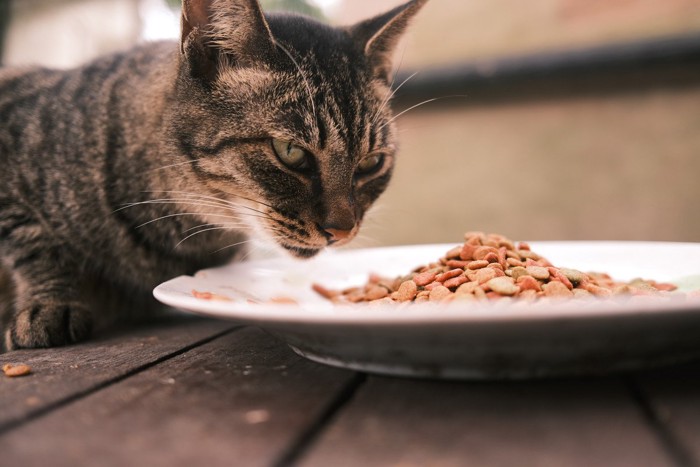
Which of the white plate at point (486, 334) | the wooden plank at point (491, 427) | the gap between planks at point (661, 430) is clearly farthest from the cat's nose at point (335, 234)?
the gap between planks at point (661, 430)

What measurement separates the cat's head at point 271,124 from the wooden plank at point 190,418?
0.37m

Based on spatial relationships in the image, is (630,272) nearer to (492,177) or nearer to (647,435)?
(647,435)

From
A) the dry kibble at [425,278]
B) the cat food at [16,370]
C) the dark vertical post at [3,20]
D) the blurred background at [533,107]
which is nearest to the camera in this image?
the cat food at [16,370]

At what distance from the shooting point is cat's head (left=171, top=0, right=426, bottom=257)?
Result: 100 cm

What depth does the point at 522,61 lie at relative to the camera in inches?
96.4

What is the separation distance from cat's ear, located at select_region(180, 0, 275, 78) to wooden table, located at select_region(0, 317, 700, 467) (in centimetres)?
62

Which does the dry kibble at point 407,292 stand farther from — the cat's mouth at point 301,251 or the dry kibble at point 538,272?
the cat's mouth at point 301,251

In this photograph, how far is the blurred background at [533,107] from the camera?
2330 mm

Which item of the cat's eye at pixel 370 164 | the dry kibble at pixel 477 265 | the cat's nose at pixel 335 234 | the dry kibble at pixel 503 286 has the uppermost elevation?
the cat's eye at pixel 370 164

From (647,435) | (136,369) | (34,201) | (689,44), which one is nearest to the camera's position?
(647,435)

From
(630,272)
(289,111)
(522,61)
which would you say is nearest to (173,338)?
(289,111)

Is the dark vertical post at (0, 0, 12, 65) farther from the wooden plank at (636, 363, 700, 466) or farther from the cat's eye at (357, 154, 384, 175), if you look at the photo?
the wooden plank at (636, 363, 700, 466)

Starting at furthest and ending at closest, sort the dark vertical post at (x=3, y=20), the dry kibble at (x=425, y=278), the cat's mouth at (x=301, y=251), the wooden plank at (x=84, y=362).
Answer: the dark vertical post at (x=3, y=20), the cat's mouth at (x=301, y=251), the dry kibble at (x=425, y=278), the wooden plank at (x=84, y=362)

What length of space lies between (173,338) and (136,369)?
0.72 feet
